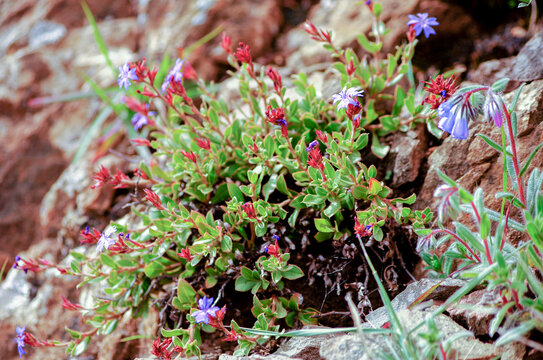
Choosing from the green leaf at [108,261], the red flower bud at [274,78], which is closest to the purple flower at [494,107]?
the red flower bud at [274,78]

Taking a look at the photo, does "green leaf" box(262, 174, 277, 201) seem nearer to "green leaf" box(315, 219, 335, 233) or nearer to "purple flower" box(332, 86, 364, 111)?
"green leaf" box(315, 219, 335, 233)

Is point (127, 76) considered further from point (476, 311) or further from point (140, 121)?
point (476, 311)

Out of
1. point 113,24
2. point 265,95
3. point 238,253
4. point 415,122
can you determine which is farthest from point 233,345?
point 113,24

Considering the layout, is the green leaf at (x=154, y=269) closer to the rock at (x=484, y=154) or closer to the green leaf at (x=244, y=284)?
the green leaf at (x=244, y=284)

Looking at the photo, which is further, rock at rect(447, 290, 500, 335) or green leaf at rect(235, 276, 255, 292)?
green leaf at rect(235, 276, 255, 292)

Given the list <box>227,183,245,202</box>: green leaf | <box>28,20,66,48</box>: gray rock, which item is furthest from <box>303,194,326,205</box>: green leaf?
<box>28,20,66,48</box>: gray rock
